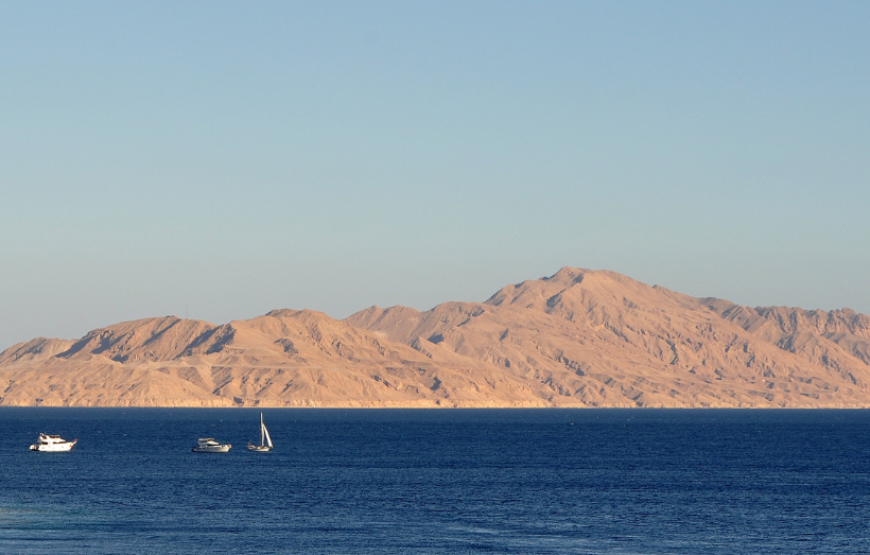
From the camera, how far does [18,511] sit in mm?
107438

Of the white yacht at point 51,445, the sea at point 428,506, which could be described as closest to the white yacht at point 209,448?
the sea at point 428,506

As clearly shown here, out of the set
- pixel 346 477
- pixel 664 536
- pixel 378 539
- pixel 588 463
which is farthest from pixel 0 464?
pixel 664 536

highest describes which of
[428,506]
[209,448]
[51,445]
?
[428,506]

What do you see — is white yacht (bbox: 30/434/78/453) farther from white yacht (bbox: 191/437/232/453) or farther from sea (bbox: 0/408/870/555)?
white yacht (bbox: 191/437/232/453)

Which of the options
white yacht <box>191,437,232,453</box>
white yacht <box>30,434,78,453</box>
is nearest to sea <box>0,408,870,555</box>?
white yacht <box>30,434,78,453</box>

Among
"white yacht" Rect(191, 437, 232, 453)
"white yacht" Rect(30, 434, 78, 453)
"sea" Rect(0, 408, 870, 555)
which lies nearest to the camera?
"sea" Rect(0, 408, 870, 555)

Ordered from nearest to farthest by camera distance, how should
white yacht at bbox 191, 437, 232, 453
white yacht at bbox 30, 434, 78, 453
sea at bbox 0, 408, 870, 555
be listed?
sea at bbox 0, 408, 870, 555 < white yacht at bbox 30, 434, 78, 453 < white yacht at bbox 191, 437, 232, 453

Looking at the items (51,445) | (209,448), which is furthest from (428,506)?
(51,445)

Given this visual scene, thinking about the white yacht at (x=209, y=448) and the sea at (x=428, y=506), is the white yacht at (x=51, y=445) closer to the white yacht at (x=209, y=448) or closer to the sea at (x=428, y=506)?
the sea at (x=428, y=506)

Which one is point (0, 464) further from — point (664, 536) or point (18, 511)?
point (664, 536)

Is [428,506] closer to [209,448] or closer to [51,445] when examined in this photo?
[209,448]

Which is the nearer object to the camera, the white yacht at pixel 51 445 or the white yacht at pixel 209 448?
the white yacht at pixel 51 445

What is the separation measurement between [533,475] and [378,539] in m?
61.4

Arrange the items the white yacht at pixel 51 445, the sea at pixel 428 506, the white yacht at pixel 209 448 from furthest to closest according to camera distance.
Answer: the white yacht at pixel 209 448, the white yacht at pixel 51 445, the sea at pixel 428 506
